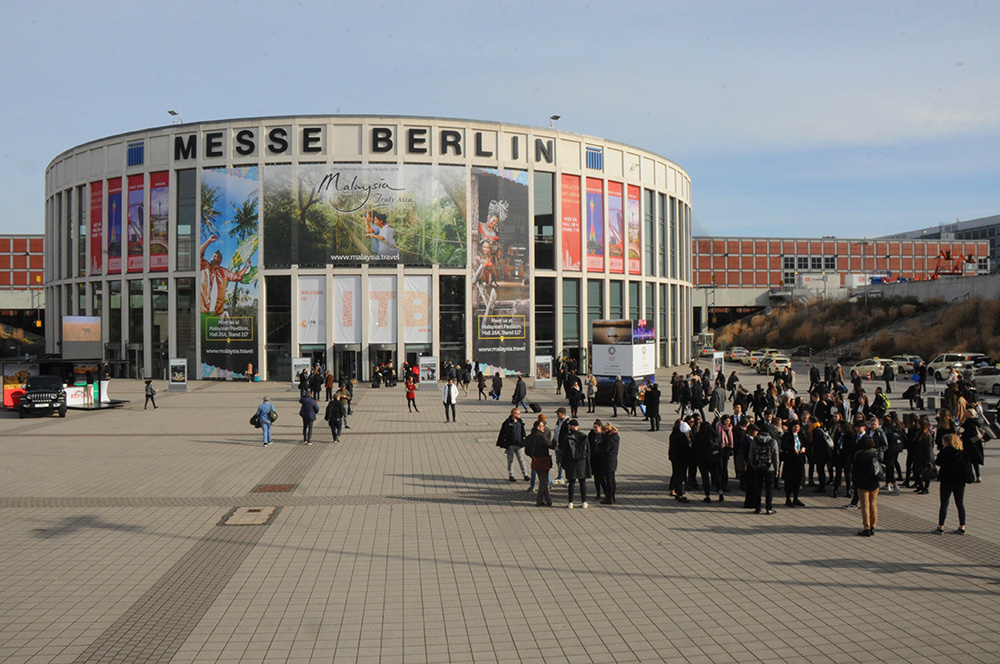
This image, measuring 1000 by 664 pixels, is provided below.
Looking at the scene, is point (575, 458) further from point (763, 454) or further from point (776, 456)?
point (776, 456)

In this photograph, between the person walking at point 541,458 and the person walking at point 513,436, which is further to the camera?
the person walking at point 513,436

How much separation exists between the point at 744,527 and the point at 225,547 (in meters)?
7.75

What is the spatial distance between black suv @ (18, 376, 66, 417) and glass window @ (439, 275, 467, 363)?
76.8ft

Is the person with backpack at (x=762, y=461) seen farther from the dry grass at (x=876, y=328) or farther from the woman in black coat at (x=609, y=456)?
the dry grass at (x=876, y=328)

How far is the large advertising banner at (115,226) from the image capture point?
5153 centimetres

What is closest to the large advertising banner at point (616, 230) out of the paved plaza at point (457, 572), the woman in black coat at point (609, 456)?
the paved plaza at point (457, 572)

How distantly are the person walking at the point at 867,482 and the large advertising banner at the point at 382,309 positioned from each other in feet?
125

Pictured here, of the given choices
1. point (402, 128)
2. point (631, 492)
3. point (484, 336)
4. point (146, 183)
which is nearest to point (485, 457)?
point (631, 492)

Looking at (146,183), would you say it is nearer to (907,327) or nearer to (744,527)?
(744,527)

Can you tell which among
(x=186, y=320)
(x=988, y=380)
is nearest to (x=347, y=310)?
(x=186, y=320)

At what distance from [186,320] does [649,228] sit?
111 feet

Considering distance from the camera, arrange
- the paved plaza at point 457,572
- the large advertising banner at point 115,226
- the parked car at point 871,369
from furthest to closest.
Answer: the large advertising banner at point 115,226 < the parked car at point 871,369 < the paved plaza at point 457,572

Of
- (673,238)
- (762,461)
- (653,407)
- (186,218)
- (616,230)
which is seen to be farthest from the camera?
(673,238)

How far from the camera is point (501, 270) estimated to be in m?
49.2
